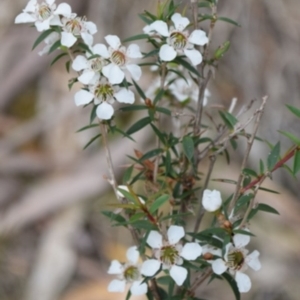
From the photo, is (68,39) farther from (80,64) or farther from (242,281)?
(242,281)

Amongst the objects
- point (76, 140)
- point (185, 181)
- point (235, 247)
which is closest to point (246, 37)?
point (76, 140)

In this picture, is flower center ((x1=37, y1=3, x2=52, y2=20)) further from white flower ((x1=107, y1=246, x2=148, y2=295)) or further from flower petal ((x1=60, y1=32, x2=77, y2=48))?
white flower ((x1=107, y1=246, x2=148, y2=295))

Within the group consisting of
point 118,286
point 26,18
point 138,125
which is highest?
point 26,18

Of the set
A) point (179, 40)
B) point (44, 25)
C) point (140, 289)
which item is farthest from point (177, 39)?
point (140, 289)

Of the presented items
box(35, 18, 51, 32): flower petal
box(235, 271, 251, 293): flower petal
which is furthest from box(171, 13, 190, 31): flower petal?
box(235, 271, 251, 293): flower petal

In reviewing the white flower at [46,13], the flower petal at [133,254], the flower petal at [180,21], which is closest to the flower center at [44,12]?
the white flower at [46,13]

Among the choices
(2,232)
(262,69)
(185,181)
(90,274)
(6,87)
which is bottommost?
(90,274)

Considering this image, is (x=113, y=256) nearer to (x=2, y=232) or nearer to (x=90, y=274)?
(x=90, y=274)
